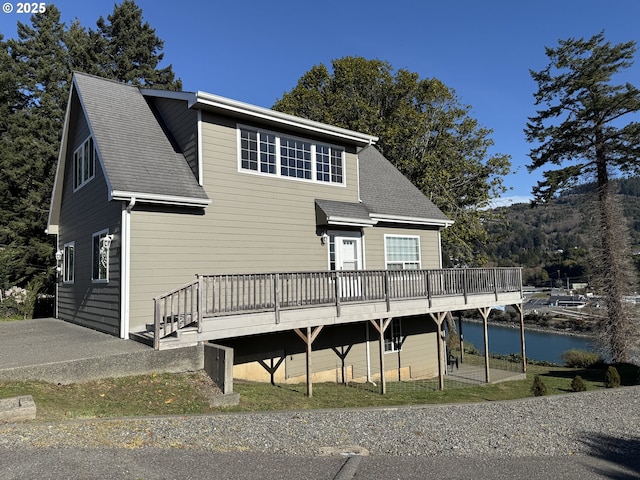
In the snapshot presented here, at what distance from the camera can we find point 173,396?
780 cm

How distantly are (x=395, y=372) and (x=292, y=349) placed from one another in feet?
16.8

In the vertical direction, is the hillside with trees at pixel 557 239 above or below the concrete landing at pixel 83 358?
above

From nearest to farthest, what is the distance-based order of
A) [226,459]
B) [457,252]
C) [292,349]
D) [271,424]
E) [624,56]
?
[226,459] < [271,424] < [292,349] < [624,56] < [457,252]

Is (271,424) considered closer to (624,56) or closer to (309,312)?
(309,312)

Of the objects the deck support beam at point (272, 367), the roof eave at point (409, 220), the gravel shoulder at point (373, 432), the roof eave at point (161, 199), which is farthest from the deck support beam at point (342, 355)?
the roof eave at point (161, 199)

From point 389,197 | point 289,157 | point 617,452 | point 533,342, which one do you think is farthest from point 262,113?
point 533,342

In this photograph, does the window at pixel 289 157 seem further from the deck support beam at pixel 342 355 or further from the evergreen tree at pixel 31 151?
the evergreen tree at pixel 31 151

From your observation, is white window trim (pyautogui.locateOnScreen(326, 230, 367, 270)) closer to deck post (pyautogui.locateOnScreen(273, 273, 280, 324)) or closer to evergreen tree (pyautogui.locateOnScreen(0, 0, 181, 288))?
deck post (pyautogui.locateOnScreen(273, 273, 280, 324))

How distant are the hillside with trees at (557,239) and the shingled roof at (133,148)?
74.2ft

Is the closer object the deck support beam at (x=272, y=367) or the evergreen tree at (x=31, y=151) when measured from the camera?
the deck support beam at (x=272, y=367)

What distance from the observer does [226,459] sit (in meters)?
5.08

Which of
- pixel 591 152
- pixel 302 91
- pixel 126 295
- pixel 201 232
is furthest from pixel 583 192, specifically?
pixel 126 295

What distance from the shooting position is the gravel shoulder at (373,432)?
5465 mm

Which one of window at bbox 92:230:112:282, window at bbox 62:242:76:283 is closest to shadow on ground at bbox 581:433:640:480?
window at bbox 92:230:112:282
